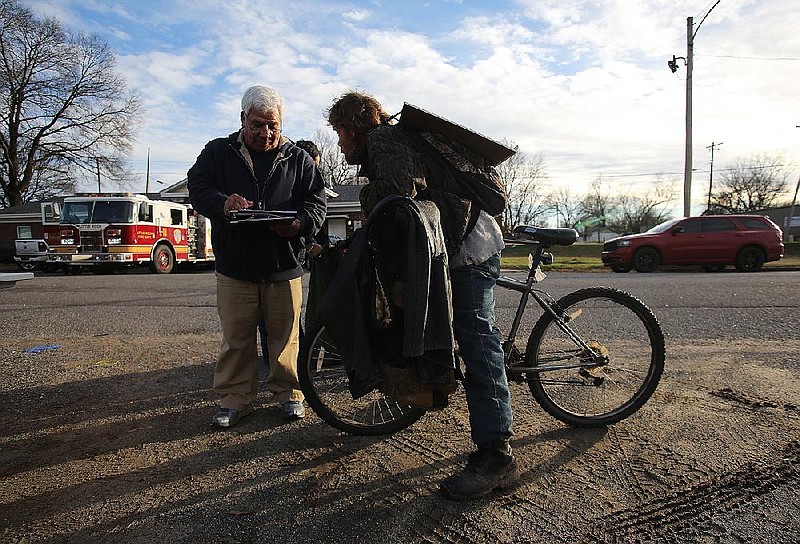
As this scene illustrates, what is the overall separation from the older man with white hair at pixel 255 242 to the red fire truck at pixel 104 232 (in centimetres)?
1527

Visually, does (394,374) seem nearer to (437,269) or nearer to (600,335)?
(437,269)

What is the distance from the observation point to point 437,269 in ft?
7.48

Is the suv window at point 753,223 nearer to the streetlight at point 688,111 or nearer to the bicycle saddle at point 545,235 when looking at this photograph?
the streetlight at point 688,111

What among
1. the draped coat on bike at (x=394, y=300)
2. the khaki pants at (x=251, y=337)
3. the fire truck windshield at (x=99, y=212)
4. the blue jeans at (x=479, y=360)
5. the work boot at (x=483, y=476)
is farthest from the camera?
the fire truck windshield at (x=99, y=212)

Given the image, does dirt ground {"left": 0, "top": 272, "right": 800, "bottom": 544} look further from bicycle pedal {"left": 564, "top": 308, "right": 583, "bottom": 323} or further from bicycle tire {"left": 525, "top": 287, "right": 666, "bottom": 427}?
bicycle pedal {"left": 564, "top": 308, "right": 583, "bottom": 323}

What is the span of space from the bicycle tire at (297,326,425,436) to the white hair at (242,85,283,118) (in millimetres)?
1298

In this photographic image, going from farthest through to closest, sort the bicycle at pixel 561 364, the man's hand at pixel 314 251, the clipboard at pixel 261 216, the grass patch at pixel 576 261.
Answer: the grass patch at pixel 576 261 < the man's hand at pixel 314 251 < the bicycle at pixel 561 364 < the clipboard at pixel 261 216

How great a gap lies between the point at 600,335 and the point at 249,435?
6.65 ft

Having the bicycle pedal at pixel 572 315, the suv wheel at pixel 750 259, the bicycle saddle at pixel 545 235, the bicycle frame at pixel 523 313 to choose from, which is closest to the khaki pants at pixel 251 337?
the bicycle frame at pixel 523 313

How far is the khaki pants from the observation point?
10.9ft

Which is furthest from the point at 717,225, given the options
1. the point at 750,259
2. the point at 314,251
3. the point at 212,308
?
the point at 314,251

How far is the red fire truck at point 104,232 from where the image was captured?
1714 centimetres

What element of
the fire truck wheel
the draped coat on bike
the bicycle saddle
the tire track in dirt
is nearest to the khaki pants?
the draped coat on bike

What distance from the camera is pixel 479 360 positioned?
2.52 meters
